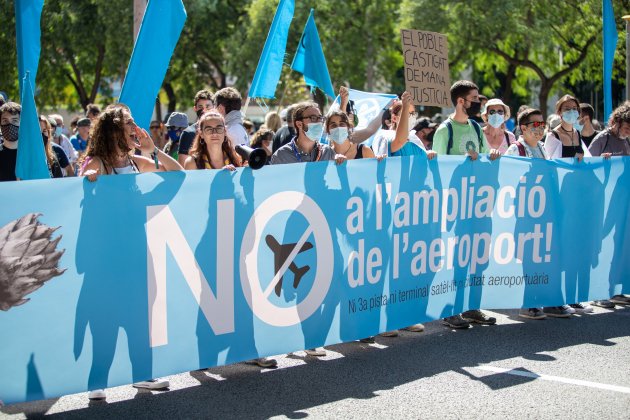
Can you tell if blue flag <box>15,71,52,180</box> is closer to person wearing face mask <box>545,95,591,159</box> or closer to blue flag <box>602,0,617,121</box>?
person wearing face mask <box>545,95,591,159</box>

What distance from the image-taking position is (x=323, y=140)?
355 inches

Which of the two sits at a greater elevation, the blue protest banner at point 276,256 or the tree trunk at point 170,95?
the tree trunk at point 170,95

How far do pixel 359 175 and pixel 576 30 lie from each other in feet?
69.5

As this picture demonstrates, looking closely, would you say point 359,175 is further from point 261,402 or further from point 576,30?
point 576,30

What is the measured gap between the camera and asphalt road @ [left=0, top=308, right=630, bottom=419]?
17.6 feet

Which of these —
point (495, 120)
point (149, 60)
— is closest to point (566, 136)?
point (495, 120)

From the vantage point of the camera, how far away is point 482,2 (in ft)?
85.3

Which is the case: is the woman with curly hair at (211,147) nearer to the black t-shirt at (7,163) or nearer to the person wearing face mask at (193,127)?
the black t-shirt at (7,163)

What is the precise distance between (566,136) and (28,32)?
4.99m

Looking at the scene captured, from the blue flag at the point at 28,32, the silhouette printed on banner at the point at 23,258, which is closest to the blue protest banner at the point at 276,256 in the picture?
the silhouette printed on banner at the point at 23,258

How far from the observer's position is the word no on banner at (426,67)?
24.6 ft

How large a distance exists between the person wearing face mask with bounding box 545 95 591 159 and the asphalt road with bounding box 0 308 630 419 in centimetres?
192

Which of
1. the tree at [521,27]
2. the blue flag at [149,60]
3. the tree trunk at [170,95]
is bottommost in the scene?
the blue flag at [149,60]

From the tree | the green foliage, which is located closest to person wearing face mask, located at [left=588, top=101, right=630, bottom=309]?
the green foliage
